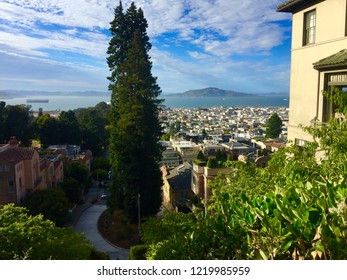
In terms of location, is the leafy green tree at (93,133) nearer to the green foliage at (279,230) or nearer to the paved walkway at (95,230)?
the paved walkway at (95,230)

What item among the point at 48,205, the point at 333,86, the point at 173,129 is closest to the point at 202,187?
the point at 48,205

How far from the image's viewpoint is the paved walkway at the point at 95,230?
63.4 feet

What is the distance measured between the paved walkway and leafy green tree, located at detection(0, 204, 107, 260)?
31.6 ft

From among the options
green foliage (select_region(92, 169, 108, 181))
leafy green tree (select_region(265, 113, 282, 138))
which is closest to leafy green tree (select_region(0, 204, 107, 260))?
green foliage (select_region(92, 169, 108, 181))

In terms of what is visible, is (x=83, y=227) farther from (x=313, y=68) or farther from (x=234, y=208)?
(x=234, y=208)

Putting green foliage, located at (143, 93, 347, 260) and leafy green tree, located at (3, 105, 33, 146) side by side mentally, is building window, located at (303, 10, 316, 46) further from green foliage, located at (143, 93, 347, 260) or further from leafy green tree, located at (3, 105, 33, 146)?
leafy green tree, located at (3, 105, 33, 146)

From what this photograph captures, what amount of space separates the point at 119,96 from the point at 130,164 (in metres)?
4.72

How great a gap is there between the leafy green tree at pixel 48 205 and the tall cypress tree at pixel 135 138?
3382 mm

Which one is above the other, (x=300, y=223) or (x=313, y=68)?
(x=313, y=68)

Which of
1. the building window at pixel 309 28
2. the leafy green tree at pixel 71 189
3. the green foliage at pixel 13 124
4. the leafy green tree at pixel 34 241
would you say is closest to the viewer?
the leafy green tree at pixel 34 241

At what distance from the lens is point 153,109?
2286 centimetres

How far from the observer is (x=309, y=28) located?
10.7 meters

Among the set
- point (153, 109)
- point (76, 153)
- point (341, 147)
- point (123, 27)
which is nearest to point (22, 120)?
point (76, 153)

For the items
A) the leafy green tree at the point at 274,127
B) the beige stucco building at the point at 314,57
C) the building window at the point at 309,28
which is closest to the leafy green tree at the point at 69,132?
the beige stucco building at the point at 314,57
